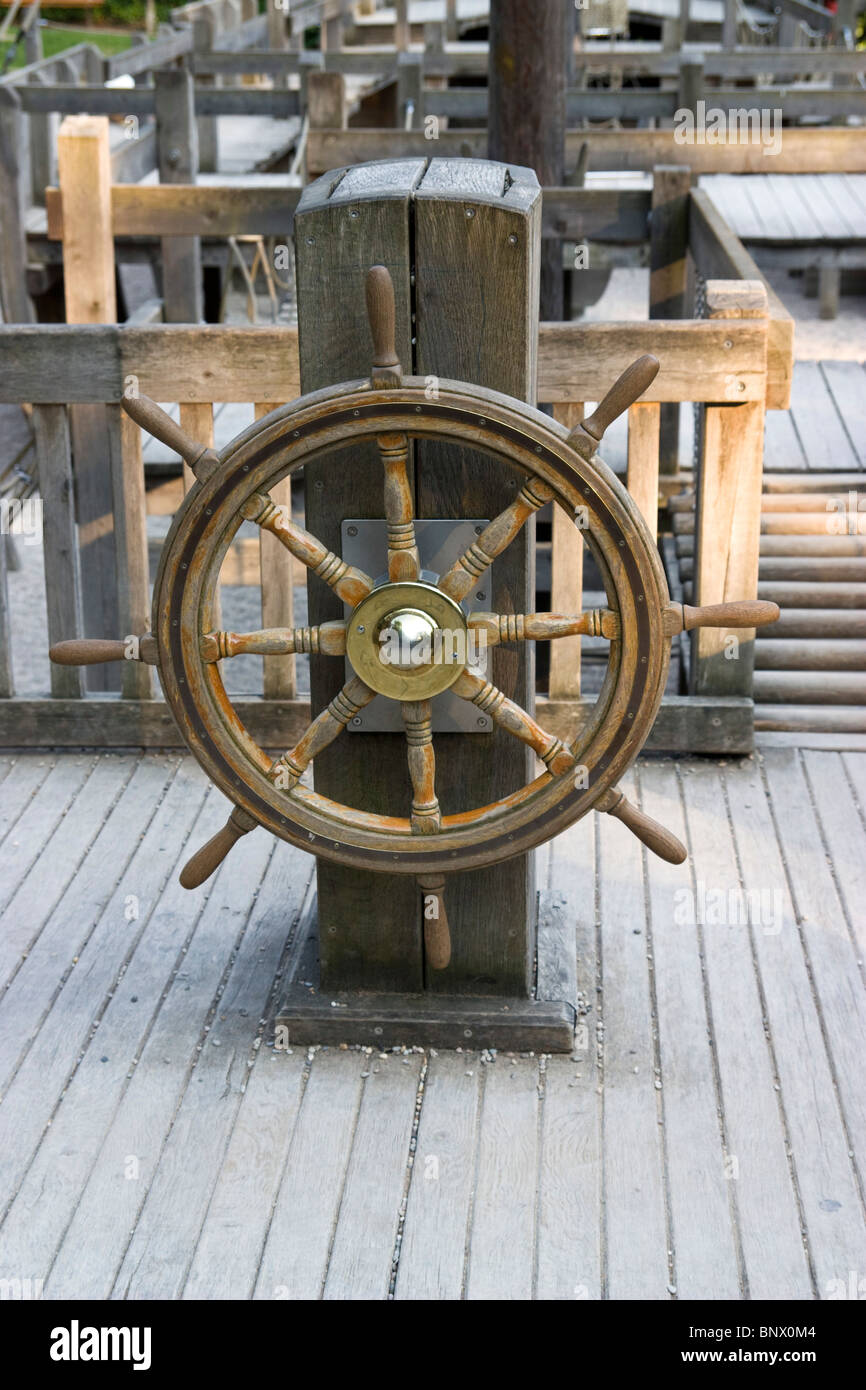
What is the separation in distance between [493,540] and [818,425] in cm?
310

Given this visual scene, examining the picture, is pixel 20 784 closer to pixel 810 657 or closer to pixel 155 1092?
pixel 155 1092

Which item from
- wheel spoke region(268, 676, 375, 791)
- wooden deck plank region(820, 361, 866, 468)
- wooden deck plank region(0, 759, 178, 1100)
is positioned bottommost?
wooden deck plank region(0, 759, 178, 1100)

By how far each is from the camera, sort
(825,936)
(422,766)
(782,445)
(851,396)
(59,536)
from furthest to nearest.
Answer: (851,396)
(782,445)
(59,536)
(825,936)
(422,766)

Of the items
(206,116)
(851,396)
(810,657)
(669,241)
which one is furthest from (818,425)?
(206,116)

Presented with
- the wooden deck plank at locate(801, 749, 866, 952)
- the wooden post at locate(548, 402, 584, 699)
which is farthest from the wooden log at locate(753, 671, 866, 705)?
the wooden post at locate(548, 402, 584, 699)

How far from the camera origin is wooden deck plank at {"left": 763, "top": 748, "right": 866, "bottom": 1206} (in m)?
2.21

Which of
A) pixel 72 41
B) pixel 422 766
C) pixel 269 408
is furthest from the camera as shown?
pixel 72 41

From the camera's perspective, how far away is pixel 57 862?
2.81 meters

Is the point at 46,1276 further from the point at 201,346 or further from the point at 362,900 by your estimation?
the point at 201,346

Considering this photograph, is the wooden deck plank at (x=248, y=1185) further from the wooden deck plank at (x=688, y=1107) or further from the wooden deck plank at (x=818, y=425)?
the wooden deck plank at (x=818, y=425)

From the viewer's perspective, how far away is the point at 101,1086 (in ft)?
7.30

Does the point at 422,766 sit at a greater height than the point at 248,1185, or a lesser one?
greater

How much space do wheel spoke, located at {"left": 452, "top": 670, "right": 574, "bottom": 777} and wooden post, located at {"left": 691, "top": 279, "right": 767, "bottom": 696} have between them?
3.06 ft

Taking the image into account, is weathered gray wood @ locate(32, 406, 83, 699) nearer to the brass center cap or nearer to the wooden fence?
the wooden fence
